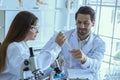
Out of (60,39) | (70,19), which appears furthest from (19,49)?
(70,19)

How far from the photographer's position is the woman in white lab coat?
106cm

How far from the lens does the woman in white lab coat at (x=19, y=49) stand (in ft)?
3.47

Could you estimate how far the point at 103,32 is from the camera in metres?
2.99

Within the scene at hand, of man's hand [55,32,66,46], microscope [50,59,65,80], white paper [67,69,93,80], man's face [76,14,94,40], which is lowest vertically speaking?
white paper [67,69,93,80]

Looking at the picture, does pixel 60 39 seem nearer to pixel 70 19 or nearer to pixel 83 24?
pixel 83 24

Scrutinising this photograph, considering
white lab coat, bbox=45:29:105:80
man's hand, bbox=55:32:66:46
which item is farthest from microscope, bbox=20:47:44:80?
white lab coat, bbox=45:29:105:80

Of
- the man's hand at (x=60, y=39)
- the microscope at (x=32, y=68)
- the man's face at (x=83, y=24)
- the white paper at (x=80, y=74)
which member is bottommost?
the white paper at (x=80, y=74)

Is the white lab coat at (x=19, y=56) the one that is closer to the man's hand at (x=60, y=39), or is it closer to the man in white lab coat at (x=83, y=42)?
the man's hand at (x=60, y=39)

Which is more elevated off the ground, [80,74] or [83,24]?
[83,24]

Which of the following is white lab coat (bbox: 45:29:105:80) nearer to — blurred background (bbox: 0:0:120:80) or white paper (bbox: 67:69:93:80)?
white paper (bbox: 67:69:93:80)

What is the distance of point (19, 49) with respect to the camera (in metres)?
1.07

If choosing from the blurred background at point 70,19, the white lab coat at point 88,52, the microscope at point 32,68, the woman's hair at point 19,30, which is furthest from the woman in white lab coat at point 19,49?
the blurred background at point 70,19

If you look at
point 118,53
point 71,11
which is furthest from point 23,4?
point 118,53

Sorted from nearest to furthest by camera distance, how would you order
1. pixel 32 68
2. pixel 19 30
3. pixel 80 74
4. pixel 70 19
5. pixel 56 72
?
pixel 32 68 → pixel 56 72 → pixel 19 30 → pixel 80 74 → pixel 70 19
